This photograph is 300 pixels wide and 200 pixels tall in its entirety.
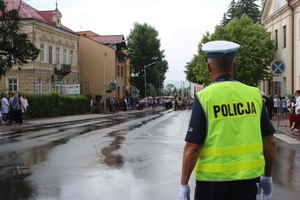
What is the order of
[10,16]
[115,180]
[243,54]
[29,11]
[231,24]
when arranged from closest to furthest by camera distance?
[115,180], [10,16], [243,54], [231,24], [29,11]

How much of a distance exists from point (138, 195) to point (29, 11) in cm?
3928

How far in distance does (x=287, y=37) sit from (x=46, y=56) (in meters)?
25.1

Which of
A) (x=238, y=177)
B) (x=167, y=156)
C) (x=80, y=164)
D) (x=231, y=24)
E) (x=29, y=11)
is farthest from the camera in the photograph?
(x=29, y=11)

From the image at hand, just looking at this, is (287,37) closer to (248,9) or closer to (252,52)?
(252,52)

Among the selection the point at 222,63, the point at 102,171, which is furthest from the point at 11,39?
the point at 222,63

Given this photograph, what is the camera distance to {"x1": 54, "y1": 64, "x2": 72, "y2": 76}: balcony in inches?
1689

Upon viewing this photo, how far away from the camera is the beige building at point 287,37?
29.4m

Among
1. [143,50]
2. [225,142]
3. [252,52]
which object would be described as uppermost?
[143,50]

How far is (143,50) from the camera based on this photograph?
67688mm

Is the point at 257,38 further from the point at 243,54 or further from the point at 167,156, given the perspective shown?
the point at 167,156

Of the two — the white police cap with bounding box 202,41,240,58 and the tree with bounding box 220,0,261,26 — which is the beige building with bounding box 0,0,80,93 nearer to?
the tree with bounding box 220,0,261,26

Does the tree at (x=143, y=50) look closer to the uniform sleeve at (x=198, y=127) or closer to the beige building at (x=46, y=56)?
the beige building at (x=46, y=56)

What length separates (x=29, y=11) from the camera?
41.1 meters

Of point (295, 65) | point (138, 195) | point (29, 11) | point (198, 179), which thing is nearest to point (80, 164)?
point (138, 195)
